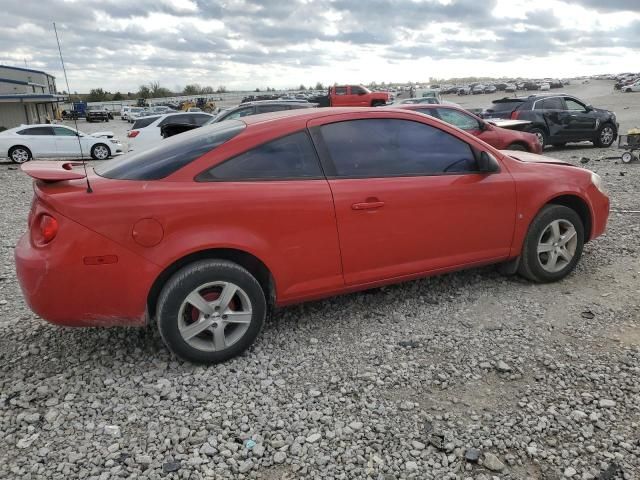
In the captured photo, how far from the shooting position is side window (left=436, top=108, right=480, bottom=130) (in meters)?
10.4

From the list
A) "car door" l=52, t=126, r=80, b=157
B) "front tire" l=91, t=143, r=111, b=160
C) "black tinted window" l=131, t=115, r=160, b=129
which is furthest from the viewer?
"front tire" l=91, t=143, r=111, b=160

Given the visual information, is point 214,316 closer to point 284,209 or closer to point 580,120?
point 284,209

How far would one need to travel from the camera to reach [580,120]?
14.3m

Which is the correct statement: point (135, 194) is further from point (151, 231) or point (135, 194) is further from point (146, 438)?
point (146, 438)

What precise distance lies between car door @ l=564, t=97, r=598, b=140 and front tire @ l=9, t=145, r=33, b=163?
1707 centimetres

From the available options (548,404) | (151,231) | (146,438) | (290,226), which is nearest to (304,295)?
(290,226)

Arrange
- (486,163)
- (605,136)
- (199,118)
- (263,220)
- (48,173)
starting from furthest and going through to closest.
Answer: (199,118)
(605,136)
(486,163)
(263,220)
(48,173)

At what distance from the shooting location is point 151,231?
307 cm

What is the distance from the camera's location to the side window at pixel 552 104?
14.2m

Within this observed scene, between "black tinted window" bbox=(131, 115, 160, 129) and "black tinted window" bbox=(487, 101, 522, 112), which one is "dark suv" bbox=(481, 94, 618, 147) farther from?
"black tinted window" bbox=(131, 115, 160, 129)

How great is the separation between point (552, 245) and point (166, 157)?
3.28 m

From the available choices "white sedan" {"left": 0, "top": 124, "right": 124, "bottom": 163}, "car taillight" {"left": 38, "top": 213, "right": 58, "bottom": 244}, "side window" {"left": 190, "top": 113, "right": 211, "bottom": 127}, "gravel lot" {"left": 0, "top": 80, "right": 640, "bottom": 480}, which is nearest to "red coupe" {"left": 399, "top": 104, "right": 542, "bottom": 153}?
"gravel lot" {"left": 0, "top": 80, "right": 640, "bottom": 480}

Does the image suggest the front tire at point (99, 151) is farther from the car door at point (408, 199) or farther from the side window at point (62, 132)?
the car door at point (408, 199)

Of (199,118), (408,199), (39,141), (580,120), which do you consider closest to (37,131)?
(39,141)
